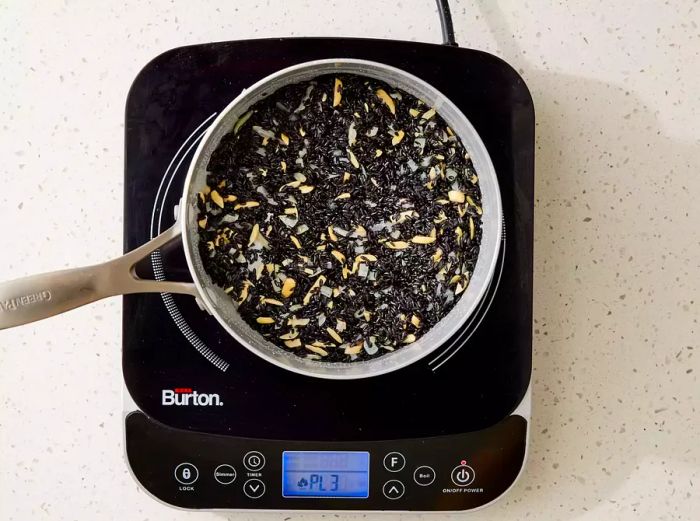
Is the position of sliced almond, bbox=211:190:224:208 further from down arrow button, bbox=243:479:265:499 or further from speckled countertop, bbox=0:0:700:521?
down arrow button, bbox=243:479:265:499

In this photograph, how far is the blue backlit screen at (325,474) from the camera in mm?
700

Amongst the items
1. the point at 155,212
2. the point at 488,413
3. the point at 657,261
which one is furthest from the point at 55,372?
the point at 657,261

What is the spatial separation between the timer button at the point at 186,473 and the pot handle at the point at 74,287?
19 cm

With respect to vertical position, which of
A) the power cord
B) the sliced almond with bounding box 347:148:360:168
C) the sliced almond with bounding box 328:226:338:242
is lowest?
the sliced almond with bounding box 328:226:338:242

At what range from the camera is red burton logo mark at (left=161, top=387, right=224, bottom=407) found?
26.9 inches

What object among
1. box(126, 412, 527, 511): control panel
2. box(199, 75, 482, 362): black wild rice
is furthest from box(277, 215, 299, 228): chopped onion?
box(126, 412, 527, 511): control panel

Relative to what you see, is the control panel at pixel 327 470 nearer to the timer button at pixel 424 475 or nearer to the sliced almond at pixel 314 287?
the timer button at pixel 424 475

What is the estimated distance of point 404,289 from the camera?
67cm

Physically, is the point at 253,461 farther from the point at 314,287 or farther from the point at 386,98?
the point at 386,98

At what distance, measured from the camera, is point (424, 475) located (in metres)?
0.70

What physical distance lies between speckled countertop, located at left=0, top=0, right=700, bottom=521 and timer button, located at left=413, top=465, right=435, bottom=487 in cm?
10

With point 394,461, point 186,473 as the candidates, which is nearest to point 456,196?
point 394,461

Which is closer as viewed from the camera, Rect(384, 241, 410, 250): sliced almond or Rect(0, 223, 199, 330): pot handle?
Rect(0, 223, 199, 330): pot handle

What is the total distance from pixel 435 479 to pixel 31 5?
65 centimetres
